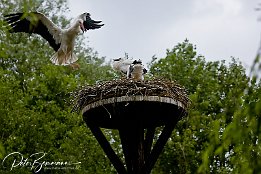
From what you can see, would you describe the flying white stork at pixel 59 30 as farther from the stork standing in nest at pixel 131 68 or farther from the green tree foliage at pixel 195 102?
the green tree foliage at pixel 195 102

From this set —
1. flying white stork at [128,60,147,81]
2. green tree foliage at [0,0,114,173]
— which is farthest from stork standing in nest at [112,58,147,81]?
green tree foliage at [0,0,114,173]

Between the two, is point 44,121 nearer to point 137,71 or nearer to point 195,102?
point 195,102

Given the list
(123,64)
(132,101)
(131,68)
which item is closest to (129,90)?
(132,101)

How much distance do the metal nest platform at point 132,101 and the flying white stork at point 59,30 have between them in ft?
4.37

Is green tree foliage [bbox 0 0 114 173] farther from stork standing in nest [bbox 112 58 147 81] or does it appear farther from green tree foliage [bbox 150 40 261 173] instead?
stork standing in nest [bbox 112 58 147 81]

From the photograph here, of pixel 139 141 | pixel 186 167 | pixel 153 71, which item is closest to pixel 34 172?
pixel 186 167

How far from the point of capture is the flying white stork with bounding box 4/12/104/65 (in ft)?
31.1

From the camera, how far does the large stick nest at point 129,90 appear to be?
7871 mm

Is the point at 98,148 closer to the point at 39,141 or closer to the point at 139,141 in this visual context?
the point at 39,141

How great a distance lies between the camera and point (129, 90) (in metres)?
7.84

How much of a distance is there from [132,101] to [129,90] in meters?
0.15


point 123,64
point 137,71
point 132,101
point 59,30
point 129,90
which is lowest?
point 132,101

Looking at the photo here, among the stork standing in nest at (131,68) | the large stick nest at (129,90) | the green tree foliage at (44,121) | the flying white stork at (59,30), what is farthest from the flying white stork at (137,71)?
the green tree foliage at (44,121)

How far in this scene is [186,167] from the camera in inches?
606
